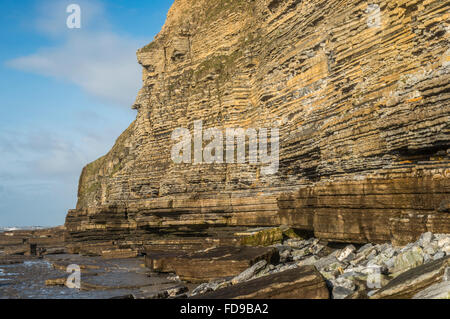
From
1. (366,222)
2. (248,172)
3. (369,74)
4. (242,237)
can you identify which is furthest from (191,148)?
(366,222)

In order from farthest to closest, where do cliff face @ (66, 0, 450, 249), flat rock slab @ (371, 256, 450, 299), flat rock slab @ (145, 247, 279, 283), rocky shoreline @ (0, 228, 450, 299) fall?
1. flat rock slab @ (145, 247, 279, 283)
2. cliff face @ (66, 0, 450, 249)
3. rocky shoreline @ (0, 228, 450, 299)
4. flat rock slab @ (371, 256, 450, 299)

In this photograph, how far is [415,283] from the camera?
6.66 metres

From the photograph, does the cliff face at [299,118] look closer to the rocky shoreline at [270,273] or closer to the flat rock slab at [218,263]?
the rocky shoreline at [270,273]

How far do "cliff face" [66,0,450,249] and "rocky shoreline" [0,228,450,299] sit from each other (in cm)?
108

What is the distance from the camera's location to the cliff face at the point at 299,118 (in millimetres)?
10906

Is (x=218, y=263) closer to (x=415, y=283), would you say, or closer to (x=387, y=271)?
(x=387, y=271)

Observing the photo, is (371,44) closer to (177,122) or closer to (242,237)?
(242,237)

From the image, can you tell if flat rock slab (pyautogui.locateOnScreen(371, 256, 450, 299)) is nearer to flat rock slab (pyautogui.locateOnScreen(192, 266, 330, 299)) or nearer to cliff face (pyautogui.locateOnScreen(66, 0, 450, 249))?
flat rock slab (pyautogui.locateOnScreen(192, 266, 330, 299))

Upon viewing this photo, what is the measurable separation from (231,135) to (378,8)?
13182mm

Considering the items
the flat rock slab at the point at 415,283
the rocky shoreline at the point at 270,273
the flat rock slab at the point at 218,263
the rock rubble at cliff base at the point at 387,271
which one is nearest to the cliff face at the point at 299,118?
the rock rubble at cliff base at the point at 387,271

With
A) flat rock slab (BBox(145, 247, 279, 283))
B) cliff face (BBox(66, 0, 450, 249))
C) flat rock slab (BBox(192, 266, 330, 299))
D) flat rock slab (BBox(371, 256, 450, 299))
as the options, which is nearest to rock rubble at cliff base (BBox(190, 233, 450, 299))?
flat rock slab (BBox(371, 256, 450, 299))

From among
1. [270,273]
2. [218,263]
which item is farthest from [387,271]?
[218,263]

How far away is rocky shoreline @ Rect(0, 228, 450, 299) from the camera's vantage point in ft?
24.0

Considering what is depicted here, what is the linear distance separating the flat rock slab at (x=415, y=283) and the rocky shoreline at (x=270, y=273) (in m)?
0.01
